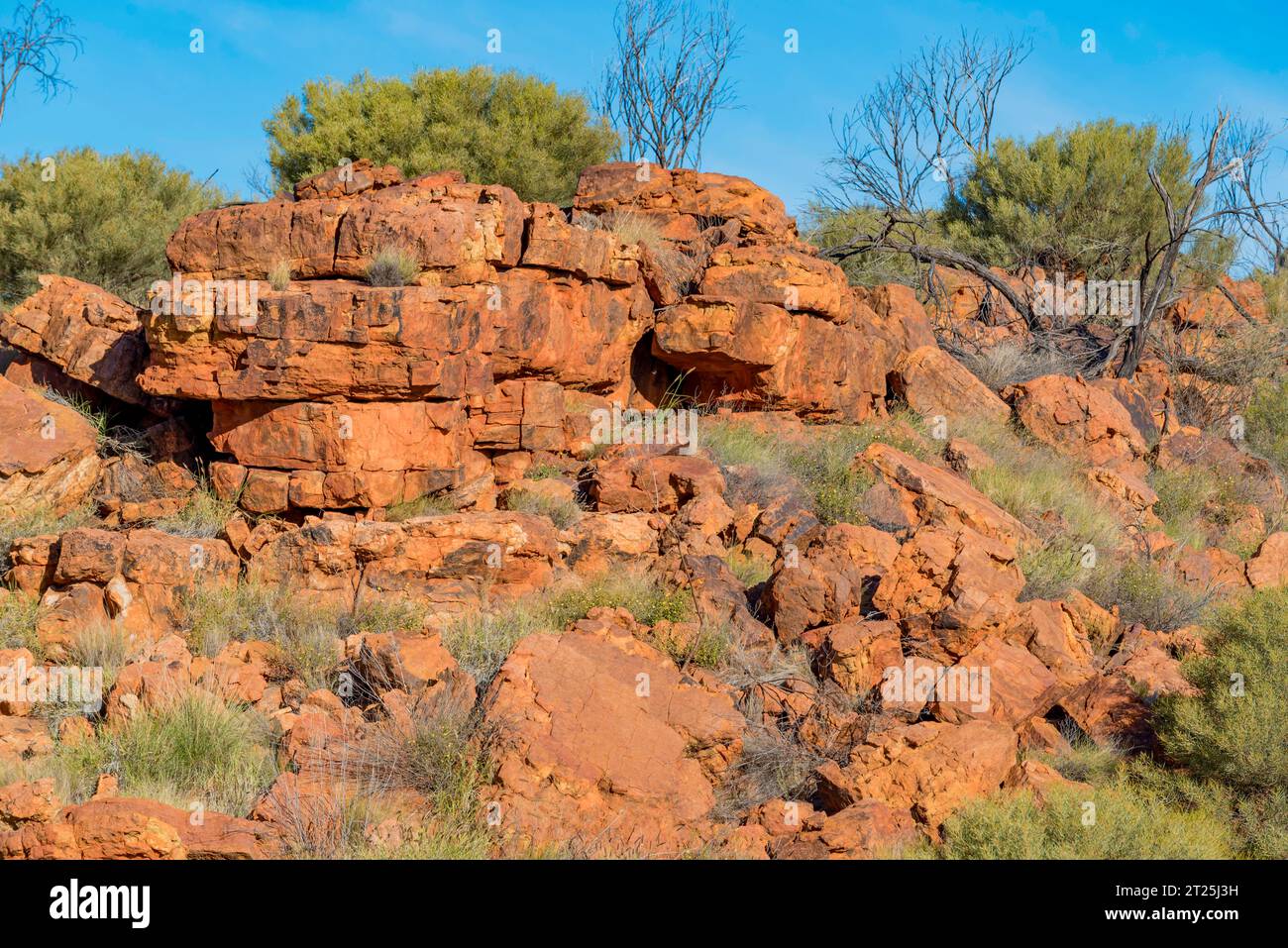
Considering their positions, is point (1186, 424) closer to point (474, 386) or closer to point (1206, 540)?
point (1206, 540)

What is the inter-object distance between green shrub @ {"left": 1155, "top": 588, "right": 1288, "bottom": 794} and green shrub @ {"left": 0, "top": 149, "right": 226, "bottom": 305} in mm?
12531

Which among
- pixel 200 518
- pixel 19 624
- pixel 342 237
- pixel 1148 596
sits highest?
pixel 342 237

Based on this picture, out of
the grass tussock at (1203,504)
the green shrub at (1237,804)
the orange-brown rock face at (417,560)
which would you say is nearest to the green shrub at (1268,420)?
the grass tussock at (1203,504)

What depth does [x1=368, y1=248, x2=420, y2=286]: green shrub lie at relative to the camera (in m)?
8.26

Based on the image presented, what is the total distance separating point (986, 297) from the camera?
1527 centimetres

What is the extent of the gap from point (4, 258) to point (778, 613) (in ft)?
40.6

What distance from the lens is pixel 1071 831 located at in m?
5.34

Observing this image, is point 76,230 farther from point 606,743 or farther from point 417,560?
point 606,743

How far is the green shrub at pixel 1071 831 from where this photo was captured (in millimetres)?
5230

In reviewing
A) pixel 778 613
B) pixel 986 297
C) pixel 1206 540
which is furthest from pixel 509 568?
pixel 986 297

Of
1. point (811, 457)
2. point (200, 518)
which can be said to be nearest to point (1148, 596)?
point (811, 457)

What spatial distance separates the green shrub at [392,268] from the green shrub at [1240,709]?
18.8ft

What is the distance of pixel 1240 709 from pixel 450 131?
15764mm

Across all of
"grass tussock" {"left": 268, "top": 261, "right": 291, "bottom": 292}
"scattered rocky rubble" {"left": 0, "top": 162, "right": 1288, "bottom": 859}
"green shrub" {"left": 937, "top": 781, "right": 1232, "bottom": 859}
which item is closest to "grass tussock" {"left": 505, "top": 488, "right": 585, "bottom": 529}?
"scattered rocky rubble" {"left": 0, "top": 162, "right": 1288, "bottom": 859}
